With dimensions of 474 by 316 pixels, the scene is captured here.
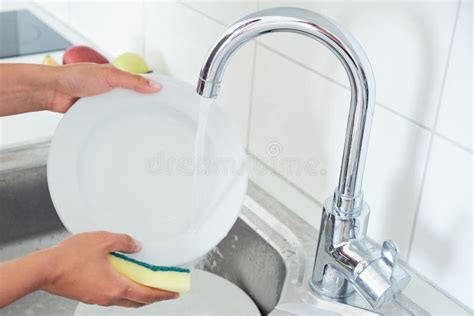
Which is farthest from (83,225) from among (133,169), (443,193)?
(443,193)

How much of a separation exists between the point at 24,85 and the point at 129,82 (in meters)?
0.16

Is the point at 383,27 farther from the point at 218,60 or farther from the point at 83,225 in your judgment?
the point at 83,225

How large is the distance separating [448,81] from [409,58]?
0.05 metres

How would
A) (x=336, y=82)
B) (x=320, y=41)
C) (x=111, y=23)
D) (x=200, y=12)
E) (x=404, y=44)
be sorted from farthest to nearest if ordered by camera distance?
(x=111, y=23), (x=200, y=12), (x=336, y=82), (x=404, y=44), (x=320, y=41)

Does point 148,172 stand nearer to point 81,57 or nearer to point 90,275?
point 90,275

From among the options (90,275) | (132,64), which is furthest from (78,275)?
(132,64)

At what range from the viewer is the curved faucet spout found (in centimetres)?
62

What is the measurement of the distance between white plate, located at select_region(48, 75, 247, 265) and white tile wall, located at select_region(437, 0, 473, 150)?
0.78 ft

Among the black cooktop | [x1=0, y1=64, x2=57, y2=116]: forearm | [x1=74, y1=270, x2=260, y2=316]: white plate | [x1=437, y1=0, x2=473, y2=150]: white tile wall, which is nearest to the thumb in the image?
[x1=74, y1=270, x2=260, y2=316]: white plate

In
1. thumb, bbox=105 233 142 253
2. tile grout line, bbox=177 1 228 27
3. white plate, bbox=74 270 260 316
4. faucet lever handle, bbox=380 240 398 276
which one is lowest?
white plate, bbox=74 270 260 316

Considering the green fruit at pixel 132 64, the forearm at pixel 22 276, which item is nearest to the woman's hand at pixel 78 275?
the forearm at pixel 22 276

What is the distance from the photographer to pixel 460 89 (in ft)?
2.26

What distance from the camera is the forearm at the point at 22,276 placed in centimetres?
65

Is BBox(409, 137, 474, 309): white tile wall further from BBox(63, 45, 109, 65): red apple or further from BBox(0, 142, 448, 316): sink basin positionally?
BBox(63, 45, 109, 65): red apple
